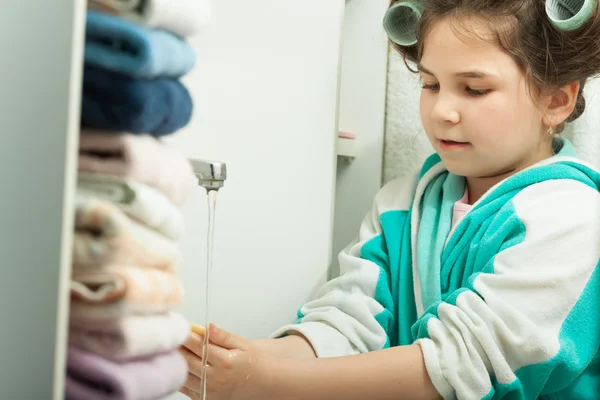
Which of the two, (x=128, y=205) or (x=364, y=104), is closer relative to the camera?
(x=128, y=205)

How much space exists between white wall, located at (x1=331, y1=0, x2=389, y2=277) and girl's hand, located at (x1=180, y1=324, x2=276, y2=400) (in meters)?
0.49

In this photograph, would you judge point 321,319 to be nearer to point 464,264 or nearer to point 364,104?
point 464,264

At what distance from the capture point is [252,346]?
2.92 feet

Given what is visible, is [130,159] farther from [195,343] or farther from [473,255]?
[473,255]

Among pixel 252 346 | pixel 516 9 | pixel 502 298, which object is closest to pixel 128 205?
pixel 252 346

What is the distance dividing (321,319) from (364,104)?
1.69 feet

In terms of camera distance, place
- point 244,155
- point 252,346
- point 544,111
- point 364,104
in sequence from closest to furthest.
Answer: point 252,346 < point 244,155 < point 544,111 < point 364,104

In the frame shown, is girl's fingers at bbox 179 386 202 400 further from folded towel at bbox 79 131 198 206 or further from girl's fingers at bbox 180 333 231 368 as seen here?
folded towel at bbox 79 131 198 206

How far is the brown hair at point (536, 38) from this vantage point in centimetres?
105

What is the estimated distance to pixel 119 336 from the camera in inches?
19.3

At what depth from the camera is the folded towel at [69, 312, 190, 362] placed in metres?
0.49

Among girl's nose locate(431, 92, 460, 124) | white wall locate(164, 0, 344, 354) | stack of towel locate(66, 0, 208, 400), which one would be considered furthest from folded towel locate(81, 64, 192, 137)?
girl's nose locate(431, 92, 460, 124)

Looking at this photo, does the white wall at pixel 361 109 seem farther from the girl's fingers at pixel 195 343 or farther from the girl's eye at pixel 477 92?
the girl's fingers at pixel 195 343

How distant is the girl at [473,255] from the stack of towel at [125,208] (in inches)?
13.1
